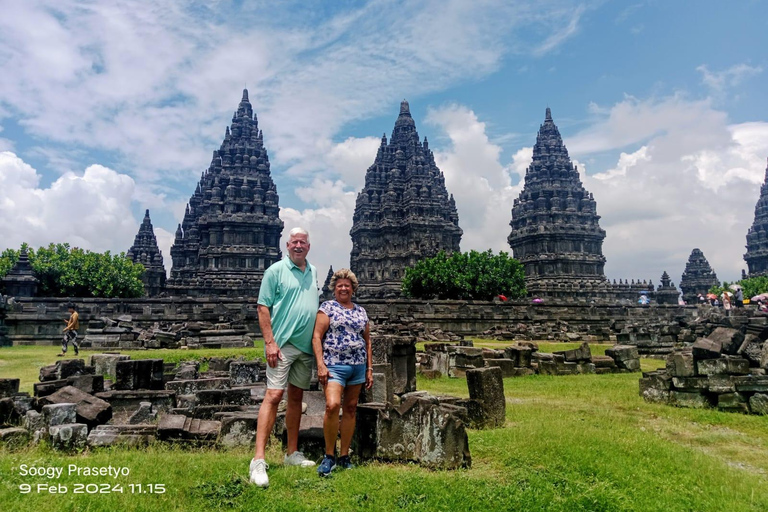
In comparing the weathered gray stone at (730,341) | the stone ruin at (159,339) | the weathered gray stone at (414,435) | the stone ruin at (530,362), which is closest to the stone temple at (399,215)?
the stone ruin at (159,339)

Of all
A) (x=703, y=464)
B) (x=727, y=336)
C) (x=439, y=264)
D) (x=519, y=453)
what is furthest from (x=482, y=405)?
(x=439, y=264)

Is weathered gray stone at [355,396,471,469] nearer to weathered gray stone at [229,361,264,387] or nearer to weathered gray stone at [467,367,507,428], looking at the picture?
weathered gray stone at [467,367,507,428]

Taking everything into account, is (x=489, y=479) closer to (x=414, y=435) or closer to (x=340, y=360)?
(x=414, y=435)

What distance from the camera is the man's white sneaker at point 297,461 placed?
188 inches

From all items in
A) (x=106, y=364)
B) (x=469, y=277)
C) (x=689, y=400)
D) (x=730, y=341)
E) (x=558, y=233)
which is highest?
(x=558, y=233)

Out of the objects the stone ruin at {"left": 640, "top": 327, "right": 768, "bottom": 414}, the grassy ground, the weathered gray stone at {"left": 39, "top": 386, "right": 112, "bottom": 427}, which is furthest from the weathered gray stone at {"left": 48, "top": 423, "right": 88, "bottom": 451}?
the stone ruin at {"left": 640, "top": 327, "right": 768, "bottom": 414}

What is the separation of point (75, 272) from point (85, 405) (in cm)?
4038

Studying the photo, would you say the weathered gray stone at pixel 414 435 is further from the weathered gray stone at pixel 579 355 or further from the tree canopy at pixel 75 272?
the tree canopy at pixel 75 272

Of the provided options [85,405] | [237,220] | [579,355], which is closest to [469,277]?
[237,220]

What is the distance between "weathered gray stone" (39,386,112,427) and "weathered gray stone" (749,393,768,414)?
9.28 meters

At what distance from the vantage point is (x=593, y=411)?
8.21 m

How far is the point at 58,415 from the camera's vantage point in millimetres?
5992

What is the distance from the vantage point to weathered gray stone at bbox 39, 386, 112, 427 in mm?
6223

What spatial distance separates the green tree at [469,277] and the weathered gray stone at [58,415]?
131 feet
